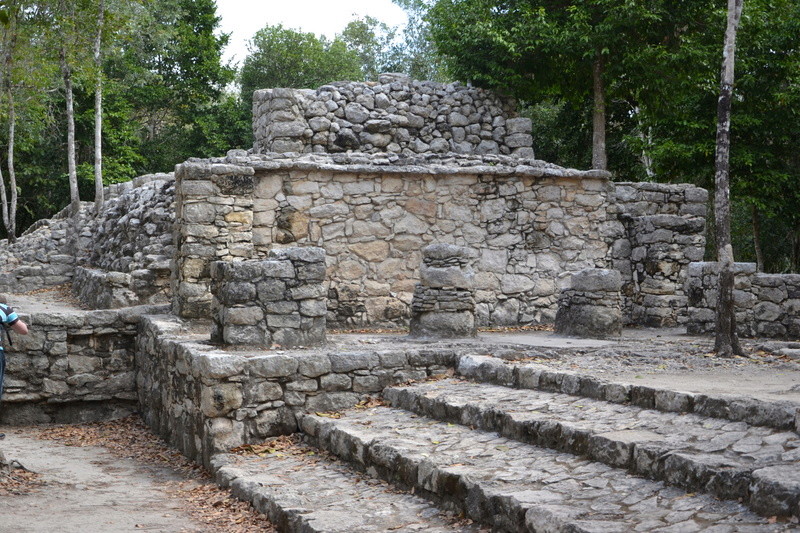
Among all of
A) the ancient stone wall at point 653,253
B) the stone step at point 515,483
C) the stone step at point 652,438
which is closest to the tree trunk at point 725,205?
the stone step at point 652,438

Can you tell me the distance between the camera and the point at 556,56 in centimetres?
1905

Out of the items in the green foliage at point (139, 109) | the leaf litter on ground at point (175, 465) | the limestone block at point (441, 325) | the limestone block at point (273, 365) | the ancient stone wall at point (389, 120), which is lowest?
the leaf litter on ground at point (175, 465)

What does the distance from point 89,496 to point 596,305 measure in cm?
679

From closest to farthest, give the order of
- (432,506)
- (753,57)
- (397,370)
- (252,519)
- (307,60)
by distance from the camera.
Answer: (432,506)
(252,519)
(397,370)
(753,57)
(307,60)

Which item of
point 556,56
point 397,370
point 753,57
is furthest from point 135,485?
point 753,57

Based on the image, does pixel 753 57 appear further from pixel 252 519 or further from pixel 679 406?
pixel 252 519

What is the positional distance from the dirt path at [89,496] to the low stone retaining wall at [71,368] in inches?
38.6

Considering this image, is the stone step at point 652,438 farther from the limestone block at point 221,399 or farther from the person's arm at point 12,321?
the person's arm at point 12,321

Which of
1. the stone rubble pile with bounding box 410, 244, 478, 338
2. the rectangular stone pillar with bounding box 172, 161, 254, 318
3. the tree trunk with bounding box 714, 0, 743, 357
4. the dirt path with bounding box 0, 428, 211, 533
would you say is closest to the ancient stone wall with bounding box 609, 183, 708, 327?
the stone rubble pile with bounding box 410, 244, 478, 338

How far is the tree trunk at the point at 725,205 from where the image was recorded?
10.0 metres

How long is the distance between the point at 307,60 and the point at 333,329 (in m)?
27.6

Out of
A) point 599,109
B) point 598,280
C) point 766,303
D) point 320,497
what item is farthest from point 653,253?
point 320,497

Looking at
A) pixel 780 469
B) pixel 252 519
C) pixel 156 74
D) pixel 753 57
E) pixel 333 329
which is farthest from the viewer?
pixel 156 74

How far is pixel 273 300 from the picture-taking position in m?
9.93
